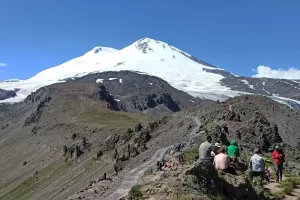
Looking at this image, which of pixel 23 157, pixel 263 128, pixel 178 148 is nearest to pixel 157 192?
pixel 178 148

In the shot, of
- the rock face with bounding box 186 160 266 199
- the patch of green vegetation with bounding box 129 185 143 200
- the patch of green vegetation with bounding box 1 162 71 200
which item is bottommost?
the patch of green vegetation with bounding box 1 162 71 200

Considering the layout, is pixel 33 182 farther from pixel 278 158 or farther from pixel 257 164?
pixel 257 164

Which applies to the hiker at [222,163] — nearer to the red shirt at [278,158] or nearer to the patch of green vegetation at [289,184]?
the patch of green vegetation at [289,184]

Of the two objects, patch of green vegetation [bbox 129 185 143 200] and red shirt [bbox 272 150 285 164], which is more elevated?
red shirt [bbox 272 150 285 164]

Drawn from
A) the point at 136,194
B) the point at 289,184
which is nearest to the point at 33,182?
the point at 289,184

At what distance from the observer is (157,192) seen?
18.5 metres

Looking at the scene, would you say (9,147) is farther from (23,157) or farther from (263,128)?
(263,128)

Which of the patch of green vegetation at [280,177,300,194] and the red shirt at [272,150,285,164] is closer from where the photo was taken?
the patch of green vegetation at [280,177,300,194]

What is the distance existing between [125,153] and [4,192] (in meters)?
38.1

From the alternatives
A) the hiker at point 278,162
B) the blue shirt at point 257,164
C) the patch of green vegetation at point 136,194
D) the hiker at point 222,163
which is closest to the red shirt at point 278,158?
the hiker at point 278,162

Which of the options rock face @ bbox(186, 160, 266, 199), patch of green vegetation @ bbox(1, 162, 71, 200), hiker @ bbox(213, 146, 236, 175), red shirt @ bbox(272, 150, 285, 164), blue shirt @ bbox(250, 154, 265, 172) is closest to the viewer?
rock face @ bbox(186, 160, 266, 199)

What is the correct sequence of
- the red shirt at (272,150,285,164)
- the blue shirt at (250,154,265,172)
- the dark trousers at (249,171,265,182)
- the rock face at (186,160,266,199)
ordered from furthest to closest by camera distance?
the red shirt at (272,150,285,164) < the dark trousers at (249,171,265,182) < the blue shirt at (250,154,265,172) < the rock face at (186,160,266,199)

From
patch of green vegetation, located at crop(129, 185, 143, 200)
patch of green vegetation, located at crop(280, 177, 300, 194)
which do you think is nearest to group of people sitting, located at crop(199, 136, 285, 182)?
patch of green vegetation, located at crop(280, 177, 300, 194)

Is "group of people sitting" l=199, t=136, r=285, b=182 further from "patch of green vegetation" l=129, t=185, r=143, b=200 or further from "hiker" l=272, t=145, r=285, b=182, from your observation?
"patch of green vegetation" l=129, t=185, r=143, b=200
